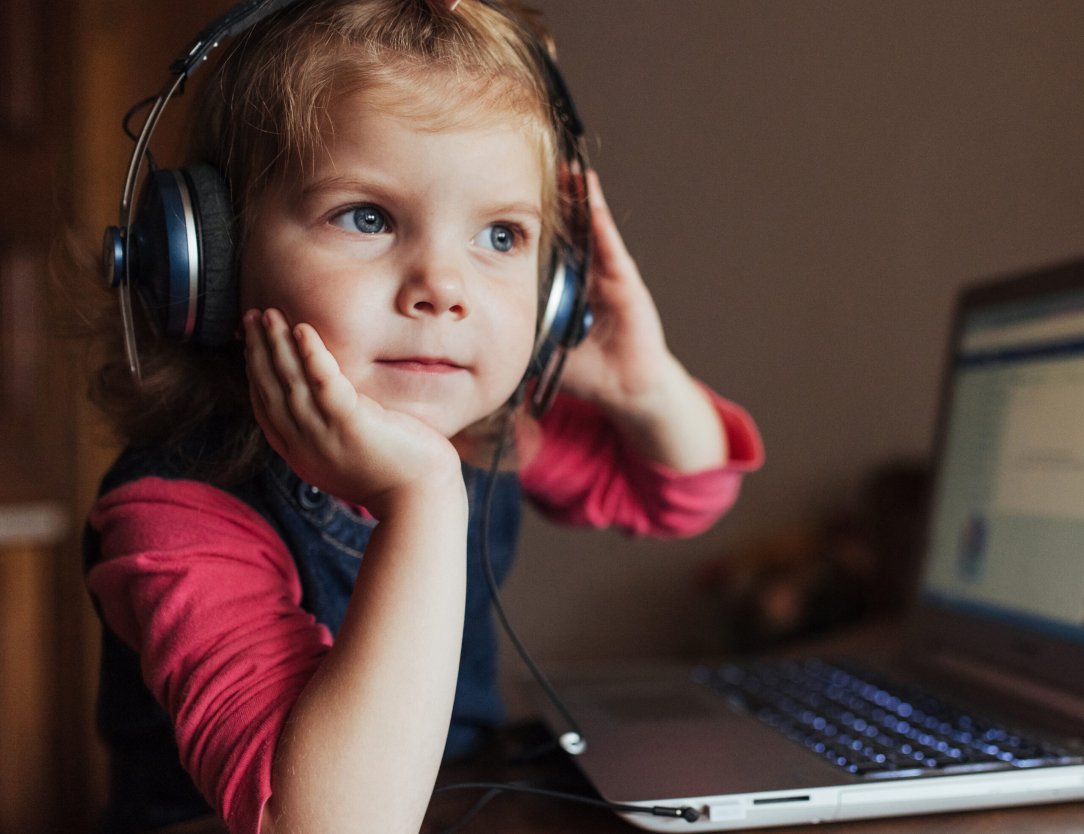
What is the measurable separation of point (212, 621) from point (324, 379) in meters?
0.15

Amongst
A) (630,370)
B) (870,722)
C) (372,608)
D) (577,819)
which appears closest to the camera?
(372,608)

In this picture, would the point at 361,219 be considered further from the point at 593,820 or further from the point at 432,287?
the point at 593,820

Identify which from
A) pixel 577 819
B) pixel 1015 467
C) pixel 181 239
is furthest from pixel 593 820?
pixel 1015 467

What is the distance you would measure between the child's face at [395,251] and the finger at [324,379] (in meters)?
0.02

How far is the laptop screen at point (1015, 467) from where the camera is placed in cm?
87

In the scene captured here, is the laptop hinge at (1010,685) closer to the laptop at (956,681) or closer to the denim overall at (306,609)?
the laptop at (956,681)

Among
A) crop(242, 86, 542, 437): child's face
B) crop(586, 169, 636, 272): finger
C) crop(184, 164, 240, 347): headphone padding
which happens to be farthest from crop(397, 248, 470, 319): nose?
crop(586, 169, 636, 272): finger

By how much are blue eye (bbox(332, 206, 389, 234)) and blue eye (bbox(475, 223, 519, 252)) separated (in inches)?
2.8

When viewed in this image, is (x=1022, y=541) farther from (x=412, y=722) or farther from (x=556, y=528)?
(x=556, y=528)

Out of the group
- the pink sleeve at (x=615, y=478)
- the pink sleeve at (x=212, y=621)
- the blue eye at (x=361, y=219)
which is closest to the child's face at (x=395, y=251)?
the blue eye at (x=361, y=219)

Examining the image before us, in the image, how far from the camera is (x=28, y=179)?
2.32m

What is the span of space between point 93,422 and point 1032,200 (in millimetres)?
1371

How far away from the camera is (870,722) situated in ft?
2.53

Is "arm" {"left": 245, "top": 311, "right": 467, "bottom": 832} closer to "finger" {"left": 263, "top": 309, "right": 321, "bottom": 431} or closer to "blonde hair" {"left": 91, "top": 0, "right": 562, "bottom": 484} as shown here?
"finger" {"left": 263, "top": 309, "right": 321, "bottom": 431}
